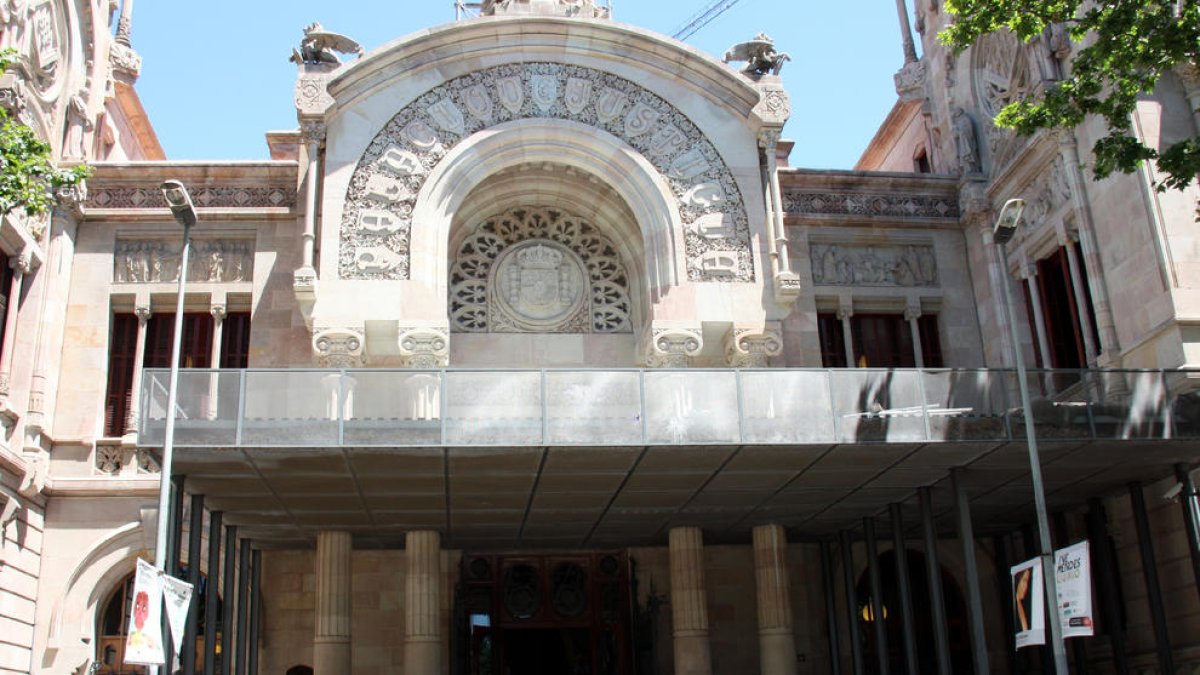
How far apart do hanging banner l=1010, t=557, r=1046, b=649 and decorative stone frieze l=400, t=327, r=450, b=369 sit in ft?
36.4

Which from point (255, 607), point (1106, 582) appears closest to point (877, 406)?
point (1106, 582)

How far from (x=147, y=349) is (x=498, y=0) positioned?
11.1 meters

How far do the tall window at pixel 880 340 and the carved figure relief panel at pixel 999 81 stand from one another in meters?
4.09

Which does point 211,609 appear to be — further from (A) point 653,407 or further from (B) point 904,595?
(B) point 904,595

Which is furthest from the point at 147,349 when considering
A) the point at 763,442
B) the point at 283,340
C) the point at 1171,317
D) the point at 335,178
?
the point at 1171,317

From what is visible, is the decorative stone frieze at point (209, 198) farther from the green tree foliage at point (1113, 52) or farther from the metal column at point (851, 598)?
the green tree foliage at point (1113, 52)

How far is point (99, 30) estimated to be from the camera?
2691 cm

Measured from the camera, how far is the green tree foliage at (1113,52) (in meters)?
16.4

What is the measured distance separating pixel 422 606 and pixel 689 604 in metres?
5.41

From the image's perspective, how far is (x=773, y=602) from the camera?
76.2 feet

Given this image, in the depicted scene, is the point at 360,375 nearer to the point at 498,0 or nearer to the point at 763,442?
the point at 763,442

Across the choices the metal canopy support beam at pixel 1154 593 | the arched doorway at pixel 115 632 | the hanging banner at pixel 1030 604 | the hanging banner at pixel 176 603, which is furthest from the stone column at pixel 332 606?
the metal canopy support beam at pixel 1154 593

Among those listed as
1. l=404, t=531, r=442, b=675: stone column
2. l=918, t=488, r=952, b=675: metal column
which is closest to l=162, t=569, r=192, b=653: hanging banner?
l=404, t=531, r=442, b=675: stone column

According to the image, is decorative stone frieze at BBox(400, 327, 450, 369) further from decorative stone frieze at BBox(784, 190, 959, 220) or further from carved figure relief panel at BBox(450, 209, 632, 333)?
decorative stone frieze at BBox(784, 190, 959, 220)
